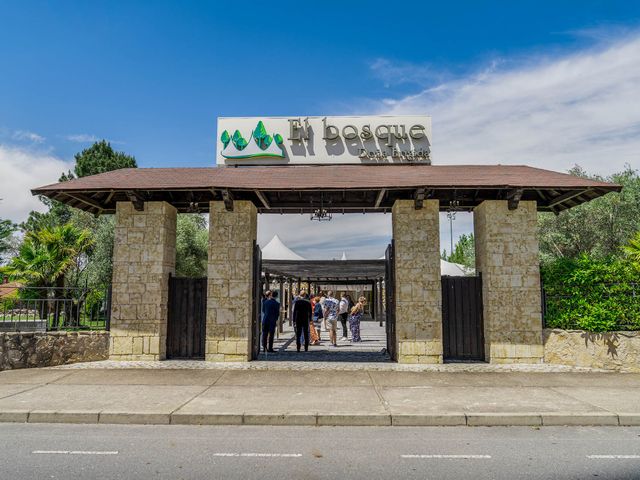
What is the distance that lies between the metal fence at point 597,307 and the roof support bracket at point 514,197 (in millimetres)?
2061

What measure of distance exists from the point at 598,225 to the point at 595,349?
36.8 feet

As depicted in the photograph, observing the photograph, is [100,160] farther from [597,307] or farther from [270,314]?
[597,307]

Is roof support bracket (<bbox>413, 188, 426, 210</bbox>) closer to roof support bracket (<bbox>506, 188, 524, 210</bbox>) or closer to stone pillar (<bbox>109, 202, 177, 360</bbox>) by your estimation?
roof support bracket (<bbox>506, 188, 524, 210</bbox>)

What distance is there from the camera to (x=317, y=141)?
504 inches

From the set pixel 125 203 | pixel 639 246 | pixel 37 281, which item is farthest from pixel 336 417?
pixel 37 281

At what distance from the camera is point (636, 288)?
10.2 m

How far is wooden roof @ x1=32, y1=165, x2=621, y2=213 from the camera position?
1003cm

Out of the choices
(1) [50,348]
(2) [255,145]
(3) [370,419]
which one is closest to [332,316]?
(2) [255,145]

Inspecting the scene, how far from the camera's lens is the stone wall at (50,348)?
10.2m

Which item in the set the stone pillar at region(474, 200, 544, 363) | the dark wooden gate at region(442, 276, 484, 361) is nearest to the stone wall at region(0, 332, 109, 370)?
the dark wooden gate at region(442, 276, 484, 361)

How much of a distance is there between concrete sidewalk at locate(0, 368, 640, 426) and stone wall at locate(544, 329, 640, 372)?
56 cm

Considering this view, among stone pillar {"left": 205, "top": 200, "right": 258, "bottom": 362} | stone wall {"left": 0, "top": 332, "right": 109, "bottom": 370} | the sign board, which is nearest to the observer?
stone wall {"left": 0, "top": 332, "right": 109, "bottom": 370}

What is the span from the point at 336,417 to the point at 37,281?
1491cm

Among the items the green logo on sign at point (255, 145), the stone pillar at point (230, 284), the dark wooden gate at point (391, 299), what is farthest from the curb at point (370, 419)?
the green logo on sign at point (255, 145)
